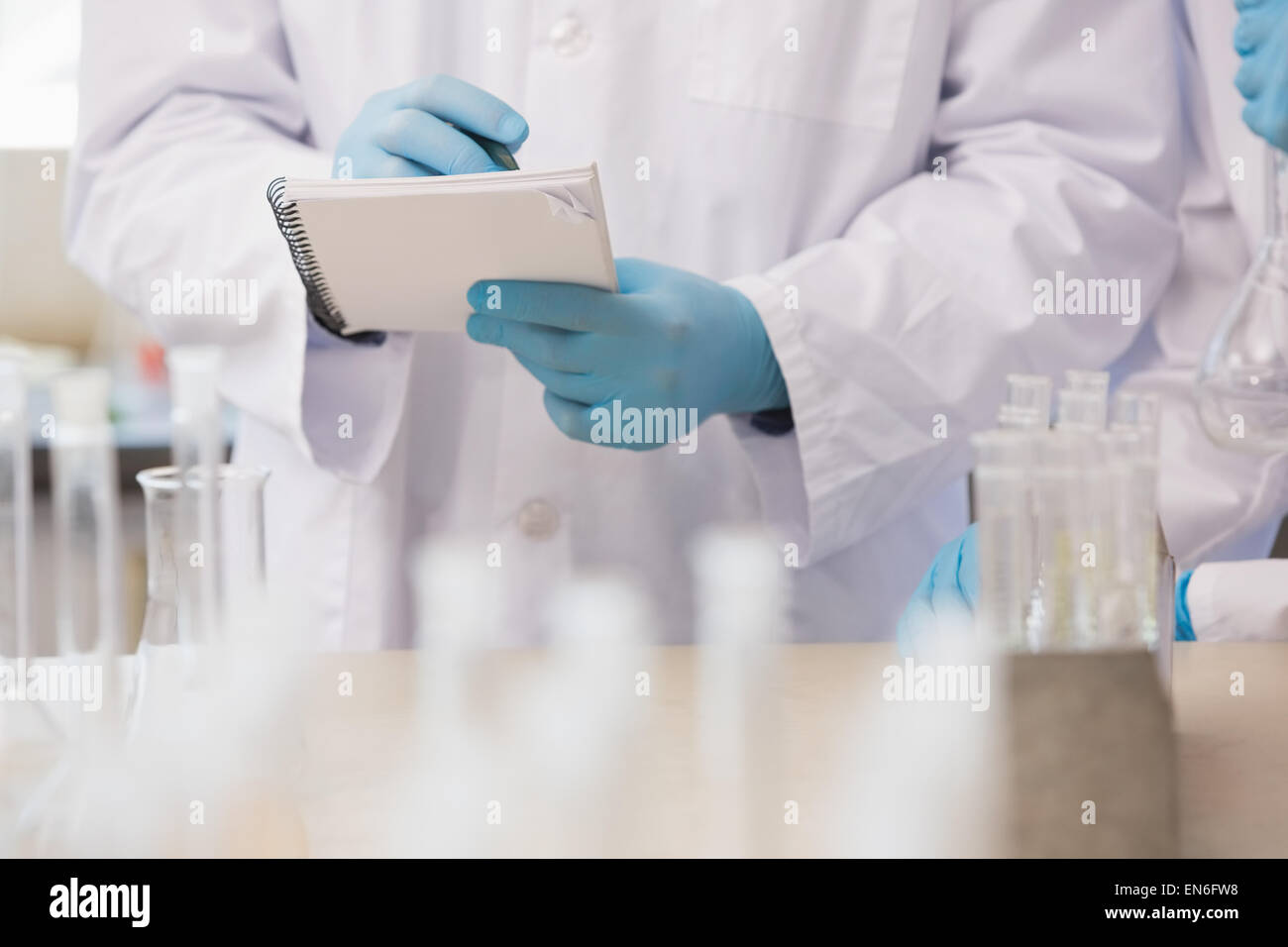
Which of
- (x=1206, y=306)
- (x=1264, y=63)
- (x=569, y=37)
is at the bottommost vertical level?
(x=1206, y=306)

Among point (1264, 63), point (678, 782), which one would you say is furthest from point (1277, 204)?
point (678, 782)

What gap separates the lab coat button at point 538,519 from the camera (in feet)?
3.21

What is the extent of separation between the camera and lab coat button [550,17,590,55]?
95cm

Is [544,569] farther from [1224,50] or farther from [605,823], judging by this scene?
[1224,50]

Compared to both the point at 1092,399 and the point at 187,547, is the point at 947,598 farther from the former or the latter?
the point at 187,547

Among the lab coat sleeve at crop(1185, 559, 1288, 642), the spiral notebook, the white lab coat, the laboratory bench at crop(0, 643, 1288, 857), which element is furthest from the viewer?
the white lab coat

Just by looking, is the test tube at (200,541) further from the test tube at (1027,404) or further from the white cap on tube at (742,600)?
the test tube at (1027,404)

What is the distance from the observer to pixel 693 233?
1.00 m

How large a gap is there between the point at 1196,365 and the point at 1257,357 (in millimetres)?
313

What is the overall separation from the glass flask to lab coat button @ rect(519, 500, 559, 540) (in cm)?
49

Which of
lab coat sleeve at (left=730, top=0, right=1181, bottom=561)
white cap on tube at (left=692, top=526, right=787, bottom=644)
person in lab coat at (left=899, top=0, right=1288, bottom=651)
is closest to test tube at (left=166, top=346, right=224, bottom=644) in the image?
white cap on tube at (left=692, top=526, right=787, bottom=644)

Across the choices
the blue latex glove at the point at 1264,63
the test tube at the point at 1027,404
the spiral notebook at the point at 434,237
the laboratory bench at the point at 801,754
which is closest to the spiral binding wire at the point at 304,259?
the spiral notebook at the point at 434,237

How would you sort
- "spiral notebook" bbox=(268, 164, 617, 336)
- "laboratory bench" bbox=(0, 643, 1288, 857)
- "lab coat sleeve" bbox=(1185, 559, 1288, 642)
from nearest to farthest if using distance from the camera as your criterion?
1. "laboratory bench" bbox=(0, 643, 1288, 857)
2. "spiral notebook" bbox=(268, 164, 617, 336)
3. "lab coat sleeve" bbox=(1185, 559, 1288, 642)

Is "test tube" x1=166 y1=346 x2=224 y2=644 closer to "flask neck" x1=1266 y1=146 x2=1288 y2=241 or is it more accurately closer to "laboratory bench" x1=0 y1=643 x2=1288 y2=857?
"laboratory bench" x1=0 y1=643 x2=1288 y2=857
